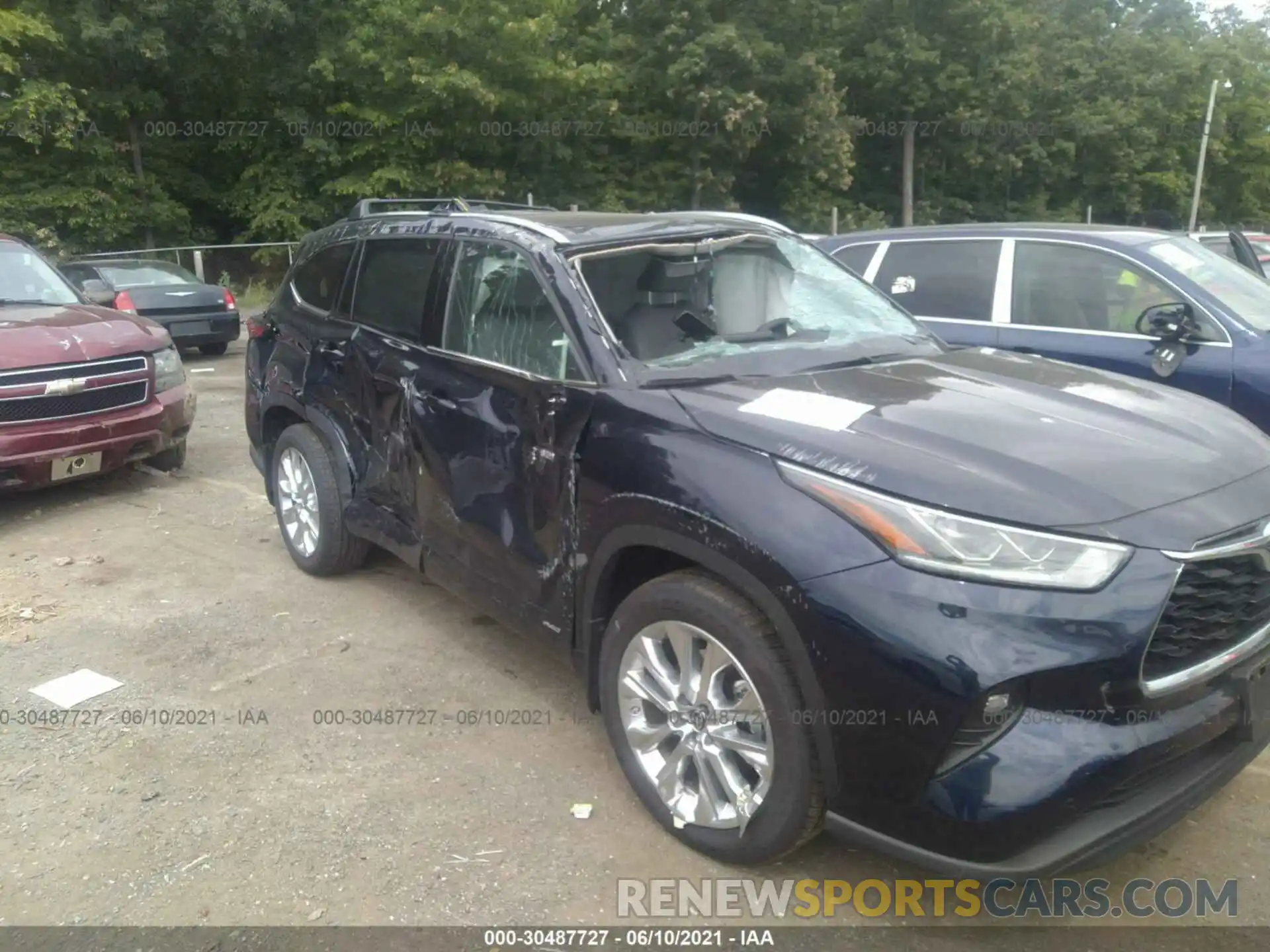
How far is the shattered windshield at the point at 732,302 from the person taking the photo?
3473mm

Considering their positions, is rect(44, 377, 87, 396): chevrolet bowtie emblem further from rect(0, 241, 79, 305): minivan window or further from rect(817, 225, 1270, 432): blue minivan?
rect(817, 225, 1270, 432): blue minivan

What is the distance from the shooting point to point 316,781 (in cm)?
341

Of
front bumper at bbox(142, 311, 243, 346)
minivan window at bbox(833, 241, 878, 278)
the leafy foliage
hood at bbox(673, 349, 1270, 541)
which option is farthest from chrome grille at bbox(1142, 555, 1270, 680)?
the leafy foliage

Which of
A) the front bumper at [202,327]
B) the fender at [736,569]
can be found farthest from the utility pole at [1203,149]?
the fender at [736,569]

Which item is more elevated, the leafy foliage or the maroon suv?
the leafy foliage

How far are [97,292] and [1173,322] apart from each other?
6860mm

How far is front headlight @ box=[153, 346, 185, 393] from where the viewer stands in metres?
6.69

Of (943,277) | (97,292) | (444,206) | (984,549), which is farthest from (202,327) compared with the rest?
(984,549)

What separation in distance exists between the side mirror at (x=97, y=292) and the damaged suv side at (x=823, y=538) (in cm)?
423

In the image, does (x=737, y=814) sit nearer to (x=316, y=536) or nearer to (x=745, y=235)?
(x=745, y=235)

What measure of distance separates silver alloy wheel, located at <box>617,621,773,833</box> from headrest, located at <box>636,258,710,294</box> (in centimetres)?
131

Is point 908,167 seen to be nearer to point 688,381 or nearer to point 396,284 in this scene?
point 396,284

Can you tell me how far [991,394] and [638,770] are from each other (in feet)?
5.12

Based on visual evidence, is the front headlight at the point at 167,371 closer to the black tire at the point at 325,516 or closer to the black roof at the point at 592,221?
the black tire at the point at 325,516
